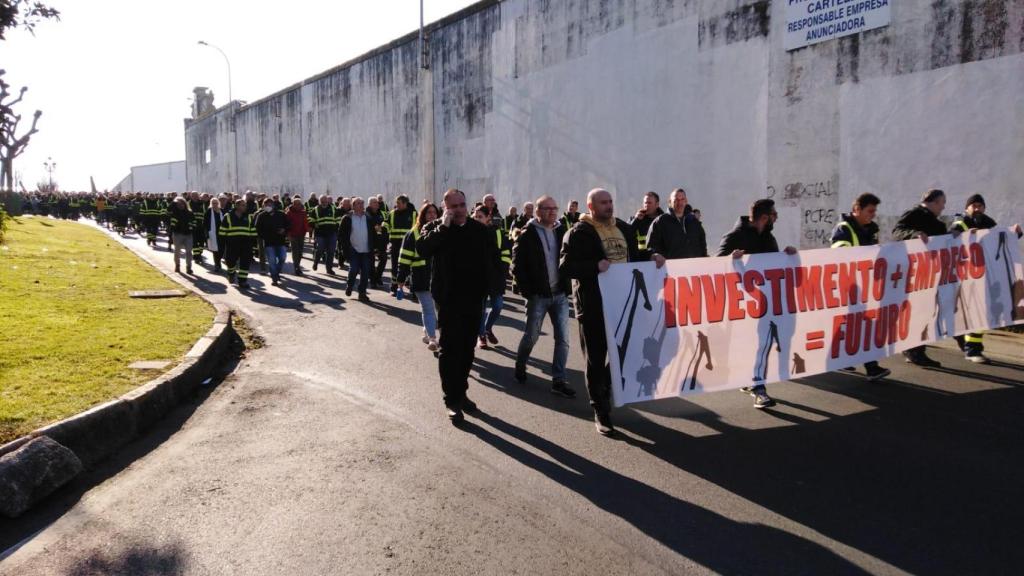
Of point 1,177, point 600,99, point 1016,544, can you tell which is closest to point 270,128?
point 1,177

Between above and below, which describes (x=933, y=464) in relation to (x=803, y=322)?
below

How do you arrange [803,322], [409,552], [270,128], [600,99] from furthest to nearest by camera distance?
[270,128] < [600,99] < [803,322] < [409,552]

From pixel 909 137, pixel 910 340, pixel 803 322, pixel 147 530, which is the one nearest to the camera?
pixel 147 530

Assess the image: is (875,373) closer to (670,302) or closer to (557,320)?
(670,302)

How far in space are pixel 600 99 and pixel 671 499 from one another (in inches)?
608

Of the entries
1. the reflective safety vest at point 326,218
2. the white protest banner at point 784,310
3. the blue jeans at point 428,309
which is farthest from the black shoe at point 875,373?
the reflective safety vest at point 326,218

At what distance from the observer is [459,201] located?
5.79 metres

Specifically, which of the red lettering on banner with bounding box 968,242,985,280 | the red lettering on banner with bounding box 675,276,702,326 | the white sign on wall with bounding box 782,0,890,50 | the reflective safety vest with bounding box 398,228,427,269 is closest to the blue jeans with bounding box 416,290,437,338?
the reflective safety vest with bounding box 398,228,427,269

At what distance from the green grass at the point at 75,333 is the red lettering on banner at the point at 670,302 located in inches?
175

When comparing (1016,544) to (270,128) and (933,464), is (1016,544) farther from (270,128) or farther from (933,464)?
(270,128)

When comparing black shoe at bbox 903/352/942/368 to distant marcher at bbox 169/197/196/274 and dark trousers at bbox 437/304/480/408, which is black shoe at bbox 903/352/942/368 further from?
distant marcher at bbox 169/197/196/274

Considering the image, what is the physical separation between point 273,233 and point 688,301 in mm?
10691

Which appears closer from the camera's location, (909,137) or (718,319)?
(718,319)

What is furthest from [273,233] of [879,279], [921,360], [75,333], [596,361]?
[921,360]
